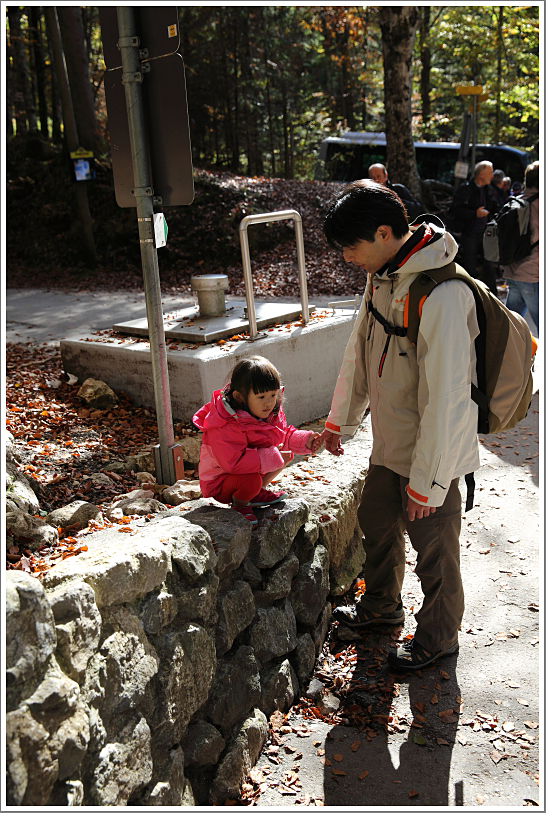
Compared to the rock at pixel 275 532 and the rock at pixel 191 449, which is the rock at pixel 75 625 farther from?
the rock at pixel 191 449

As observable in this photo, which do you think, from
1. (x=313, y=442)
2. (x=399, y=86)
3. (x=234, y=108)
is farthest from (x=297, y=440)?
(x=234, y=108)

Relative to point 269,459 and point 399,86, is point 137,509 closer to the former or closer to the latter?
point 269,459

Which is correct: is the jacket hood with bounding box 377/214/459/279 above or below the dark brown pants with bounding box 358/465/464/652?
above

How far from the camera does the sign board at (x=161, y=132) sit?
3.49 meters

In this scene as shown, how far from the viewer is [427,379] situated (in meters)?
2.69

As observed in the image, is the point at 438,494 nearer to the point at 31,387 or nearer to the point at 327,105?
the point at 31,387

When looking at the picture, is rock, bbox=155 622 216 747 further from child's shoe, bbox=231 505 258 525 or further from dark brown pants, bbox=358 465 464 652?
dark brown pants, bbox=358 465 464 652

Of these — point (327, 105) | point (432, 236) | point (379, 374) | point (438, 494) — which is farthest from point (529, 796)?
point (327, 105)

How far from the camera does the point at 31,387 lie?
227 inches

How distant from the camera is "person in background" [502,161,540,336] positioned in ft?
21.9

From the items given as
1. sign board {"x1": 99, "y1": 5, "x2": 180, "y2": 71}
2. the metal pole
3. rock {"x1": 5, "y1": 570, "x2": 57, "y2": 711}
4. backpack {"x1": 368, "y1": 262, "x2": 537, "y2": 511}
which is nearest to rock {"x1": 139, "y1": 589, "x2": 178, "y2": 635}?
rock {"x1": 5, "y1": 570, "x2": 57, "y2": 711}

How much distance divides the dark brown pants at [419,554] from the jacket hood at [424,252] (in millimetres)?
961

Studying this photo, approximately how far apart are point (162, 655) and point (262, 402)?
121cm

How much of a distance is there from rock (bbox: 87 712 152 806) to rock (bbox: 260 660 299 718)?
38.2 inches
